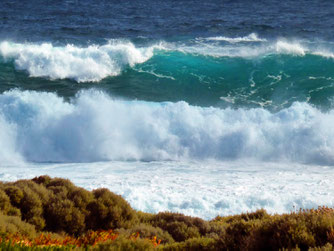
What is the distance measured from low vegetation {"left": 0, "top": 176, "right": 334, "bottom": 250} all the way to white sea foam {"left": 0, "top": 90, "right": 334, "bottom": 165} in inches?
264

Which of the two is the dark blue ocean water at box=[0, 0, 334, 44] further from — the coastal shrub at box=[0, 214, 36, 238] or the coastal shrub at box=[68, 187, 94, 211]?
the coastal shrub at box=[0, 214, 36, 238]

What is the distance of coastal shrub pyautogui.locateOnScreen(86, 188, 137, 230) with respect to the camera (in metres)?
6.99

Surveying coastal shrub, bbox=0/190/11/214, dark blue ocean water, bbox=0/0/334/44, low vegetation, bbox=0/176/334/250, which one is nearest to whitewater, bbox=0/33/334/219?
low vegetation, bbox=0/176/334/250

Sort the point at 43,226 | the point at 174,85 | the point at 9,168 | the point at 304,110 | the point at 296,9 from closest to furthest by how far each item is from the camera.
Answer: the point at 43,226, the point at 9,168, the point at 304,110, the point at 174,85, the point at 296,9

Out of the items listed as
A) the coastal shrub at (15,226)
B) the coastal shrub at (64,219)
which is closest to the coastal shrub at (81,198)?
the coastal shrub at (64,219)

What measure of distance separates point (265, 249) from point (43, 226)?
11.3 feet

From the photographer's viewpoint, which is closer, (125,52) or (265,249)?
(265,249)

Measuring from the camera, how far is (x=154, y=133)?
1542cm


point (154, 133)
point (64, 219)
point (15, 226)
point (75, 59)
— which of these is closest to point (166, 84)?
point (75, 59)

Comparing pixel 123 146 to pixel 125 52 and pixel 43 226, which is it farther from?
pixel 125 52

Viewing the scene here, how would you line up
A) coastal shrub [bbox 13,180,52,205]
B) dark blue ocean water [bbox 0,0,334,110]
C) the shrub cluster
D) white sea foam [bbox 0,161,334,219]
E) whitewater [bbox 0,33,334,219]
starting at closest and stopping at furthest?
the shrub cluster
coastal shrub [bbox 13,180,52,205]
white sea foam [bbox 0,161,334,219]
whitewater [bbox 0,33,334,219]
dark blue ocean water [bbox 0,0,334,110]

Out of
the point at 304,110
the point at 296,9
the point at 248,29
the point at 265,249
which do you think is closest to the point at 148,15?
the point at 248,29

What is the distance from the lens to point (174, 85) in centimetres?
Answer: 2181

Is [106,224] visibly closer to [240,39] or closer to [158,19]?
[240,39]
